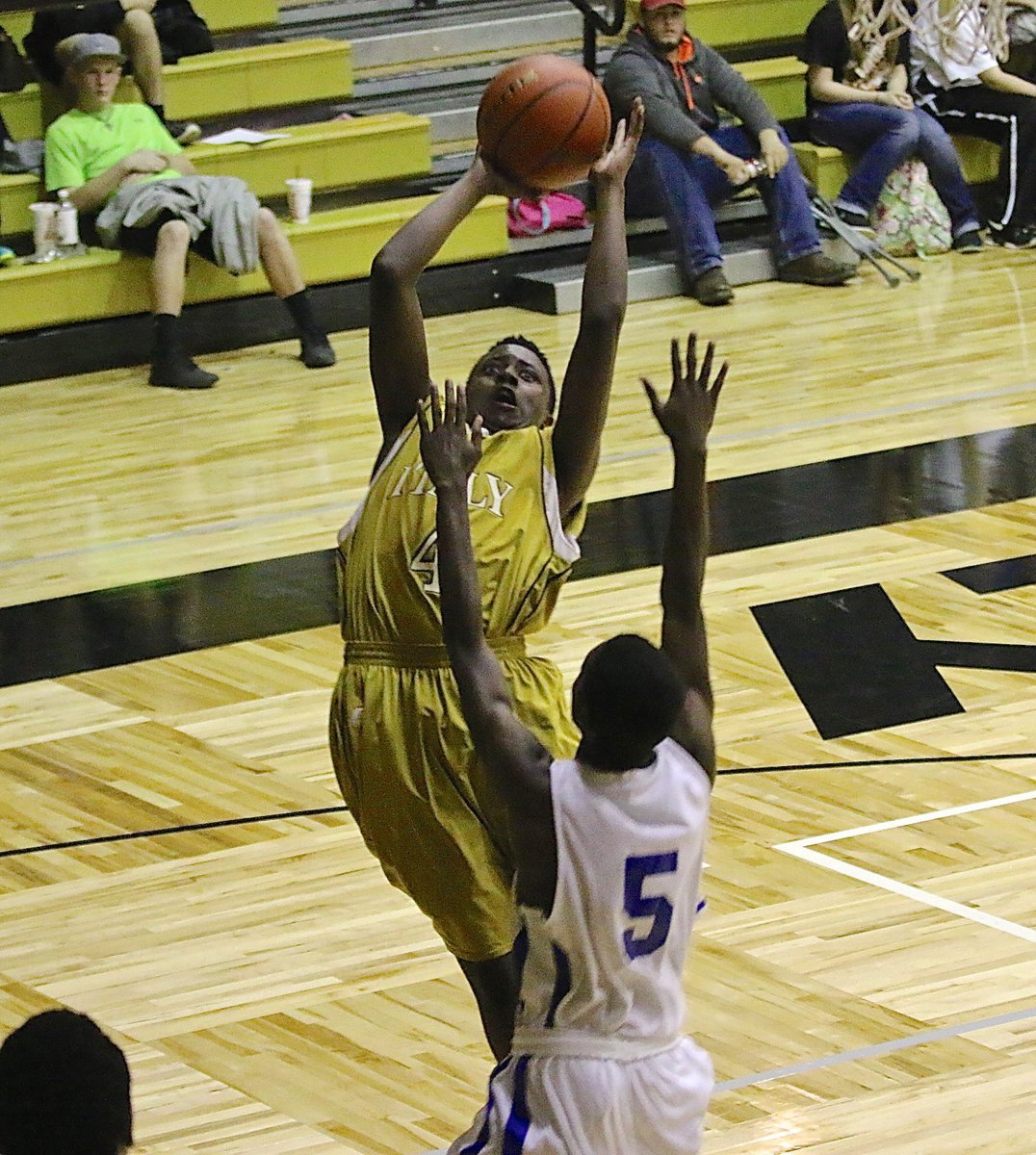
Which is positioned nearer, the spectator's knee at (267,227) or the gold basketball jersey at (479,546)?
the gold basketball jersey at (479,546)

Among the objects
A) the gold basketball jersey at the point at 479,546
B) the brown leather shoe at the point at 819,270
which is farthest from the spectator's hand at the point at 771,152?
the gold basketball jersey at the point at 479,546

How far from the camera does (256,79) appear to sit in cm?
1006

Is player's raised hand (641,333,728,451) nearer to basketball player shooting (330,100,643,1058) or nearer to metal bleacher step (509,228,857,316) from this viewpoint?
basketball player shooting (330,100,643,1058)

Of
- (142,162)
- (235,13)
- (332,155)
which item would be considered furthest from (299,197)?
(235,13)

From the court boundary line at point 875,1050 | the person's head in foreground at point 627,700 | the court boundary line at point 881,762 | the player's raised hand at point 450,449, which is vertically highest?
the player's raised hand at point 450,449

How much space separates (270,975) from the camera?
3.89 metres

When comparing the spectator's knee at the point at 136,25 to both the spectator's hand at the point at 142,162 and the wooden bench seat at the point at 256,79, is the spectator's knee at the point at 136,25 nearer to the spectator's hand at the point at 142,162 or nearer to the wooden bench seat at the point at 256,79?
the wooden bench seat at the point at 256,79

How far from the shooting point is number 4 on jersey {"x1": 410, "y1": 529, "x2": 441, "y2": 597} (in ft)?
9.73

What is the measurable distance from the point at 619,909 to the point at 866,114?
8390 millimetres

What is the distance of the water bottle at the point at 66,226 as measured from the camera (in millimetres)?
8945

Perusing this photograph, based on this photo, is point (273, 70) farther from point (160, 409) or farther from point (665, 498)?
point (665, 498)

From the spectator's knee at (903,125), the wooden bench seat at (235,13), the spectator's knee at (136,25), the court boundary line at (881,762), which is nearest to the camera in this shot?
the court boundary line at (881,762)

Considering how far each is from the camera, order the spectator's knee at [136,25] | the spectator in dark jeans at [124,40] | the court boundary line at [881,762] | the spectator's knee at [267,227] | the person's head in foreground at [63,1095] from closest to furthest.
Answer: the person's head in foreground at [63,1095], the court boundary line at [881,762], the spectator's knee at [267,227], the spectator in dark jeans at [124,40], the spectator's knee at [136,25]

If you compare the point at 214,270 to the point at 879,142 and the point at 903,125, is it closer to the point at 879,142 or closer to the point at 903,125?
the point at 879,142
